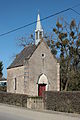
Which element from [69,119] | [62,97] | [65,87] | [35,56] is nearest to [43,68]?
[35,56]

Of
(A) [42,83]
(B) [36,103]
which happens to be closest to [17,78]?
(A) [42,83]

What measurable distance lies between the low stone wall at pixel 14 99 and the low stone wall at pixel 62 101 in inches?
102

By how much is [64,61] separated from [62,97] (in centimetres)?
2406

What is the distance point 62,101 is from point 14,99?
6812 millimetres

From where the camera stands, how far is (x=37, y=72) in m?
31.3

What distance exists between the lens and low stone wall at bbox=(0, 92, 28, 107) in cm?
2227

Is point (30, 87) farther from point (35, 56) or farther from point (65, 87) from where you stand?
point (65, 87)

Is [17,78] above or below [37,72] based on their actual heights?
below

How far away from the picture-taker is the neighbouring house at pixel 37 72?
30.5m

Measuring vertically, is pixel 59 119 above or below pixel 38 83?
below

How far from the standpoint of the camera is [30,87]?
99.1 ft

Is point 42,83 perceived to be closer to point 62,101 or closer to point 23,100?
point 23,100

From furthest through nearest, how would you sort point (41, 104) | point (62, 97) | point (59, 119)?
point (41, 104) < point (62, 97) < point (59, 119)

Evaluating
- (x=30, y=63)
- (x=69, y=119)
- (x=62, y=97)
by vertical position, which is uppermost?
(x=30, y=63)
